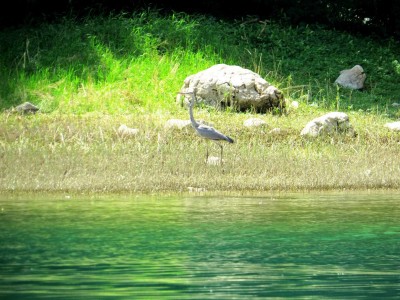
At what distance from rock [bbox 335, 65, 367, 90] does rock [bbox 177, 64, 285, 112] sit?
3.11 metres

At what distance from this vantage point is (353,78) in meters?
21.6

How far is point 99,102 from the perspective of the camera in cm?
1867

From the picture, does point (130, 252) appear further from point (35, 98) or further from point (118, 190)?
point (35, 98)

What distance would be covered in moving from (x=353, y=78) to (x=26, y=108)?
753cm

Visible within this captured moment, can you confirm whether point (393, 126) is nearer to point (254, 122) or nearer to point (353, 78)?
point (254, 122)

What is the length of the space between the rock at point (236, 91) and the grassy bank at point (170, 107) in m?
0.50

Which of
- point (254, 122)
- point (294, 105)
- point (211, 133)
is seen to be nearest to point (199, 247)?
point (211, 133)

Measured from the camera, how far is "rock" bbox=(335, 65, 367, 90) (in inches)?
843

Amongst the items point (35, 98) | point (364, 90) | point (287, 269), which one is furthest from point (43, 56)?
point (287, 269)

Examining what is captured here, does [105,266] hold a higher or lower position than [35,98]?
lower

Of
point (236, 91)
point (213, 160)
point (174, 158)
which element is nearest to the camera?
point (174, 158)

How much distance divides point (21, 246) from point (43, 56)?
46.0 feet

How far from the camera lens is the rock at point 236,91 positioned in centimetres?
1853

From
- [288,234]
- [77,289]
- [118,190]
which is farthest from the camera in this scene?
[118,190]
